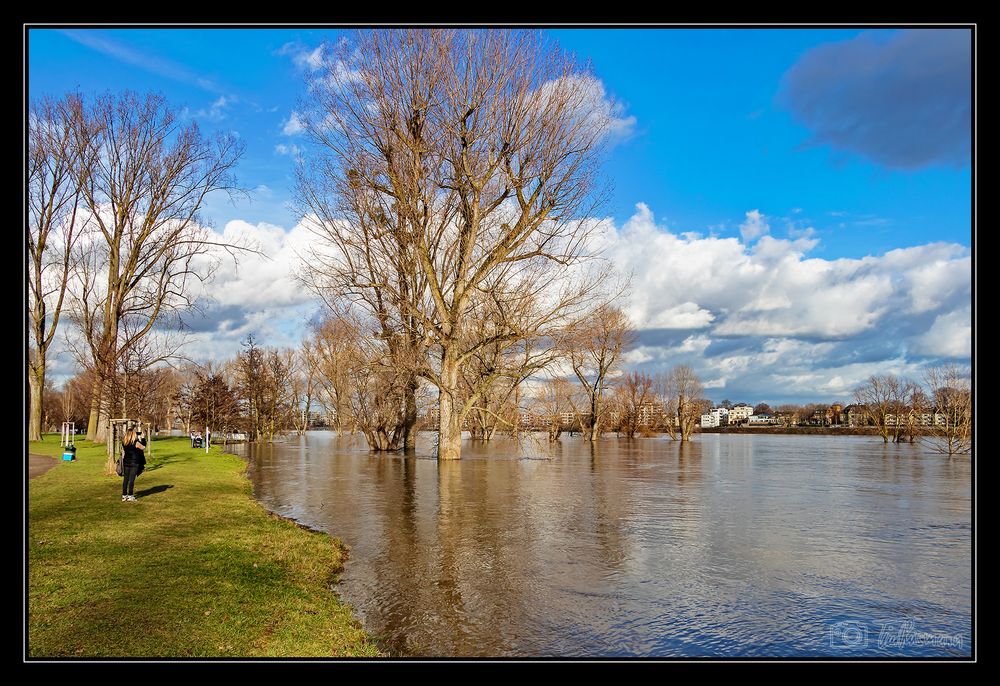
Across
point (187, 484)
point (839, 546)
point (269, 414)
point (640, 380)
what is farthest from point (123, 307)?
point (640, 380)

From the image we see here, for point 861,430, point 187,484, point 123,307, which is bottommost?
point 861,430

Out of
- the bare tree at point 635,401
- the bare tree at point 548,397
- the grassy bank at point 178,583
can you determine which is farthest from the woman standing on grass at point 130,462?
the bare tree at point 635,401

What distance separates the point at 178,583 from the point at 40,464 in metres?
19.5

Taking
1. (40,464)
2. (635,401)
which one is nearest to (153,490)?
(40,464)

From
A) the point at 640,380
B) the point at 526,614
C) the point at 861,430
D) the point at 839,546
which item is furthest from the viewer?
→ the point at 861,430

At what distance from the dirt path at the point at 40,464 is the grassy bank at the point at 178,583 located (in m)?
6.24

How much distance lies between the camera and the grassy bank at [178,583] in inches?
248

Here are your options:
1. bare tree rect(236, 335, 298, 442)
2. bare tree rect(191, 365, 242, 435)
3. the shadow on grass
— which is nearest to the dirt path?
the shadow on grass

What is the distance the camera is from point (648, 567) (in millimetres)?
10211

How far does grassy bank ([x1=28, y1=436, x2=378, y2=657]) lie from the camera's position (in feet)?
20.6

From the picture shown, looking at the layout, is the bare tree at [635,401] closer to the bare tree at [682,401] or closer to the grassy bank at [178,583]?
the bare tree at [682,401]
